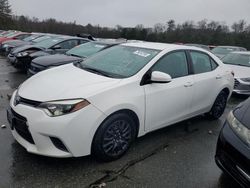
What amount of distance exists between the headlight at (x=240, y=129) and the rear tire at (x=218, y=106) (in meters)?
2.05

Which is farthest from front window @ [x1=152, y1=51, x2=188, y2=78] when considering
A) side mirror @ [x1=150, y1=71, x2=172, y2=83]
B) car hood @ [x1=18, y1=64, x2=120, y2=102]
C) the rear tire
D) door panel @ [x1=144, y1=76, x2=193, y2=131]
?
the rear tire

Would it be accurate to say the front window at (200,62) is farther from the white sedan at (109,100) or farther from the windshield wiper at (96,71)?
the windshield wiper at (96,71)

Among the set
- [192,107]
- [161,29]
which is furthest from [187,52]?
[161,29]

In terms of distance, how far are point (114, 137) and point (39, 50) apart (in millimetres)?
6485

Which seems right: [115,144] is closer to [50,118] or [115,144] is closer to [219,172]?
[50,118]

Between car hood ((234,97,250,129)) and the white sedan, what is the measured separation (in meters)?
0.97

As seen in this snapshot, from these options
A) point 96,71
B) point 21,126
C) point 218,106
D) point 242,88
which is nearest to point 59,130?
point 21,126

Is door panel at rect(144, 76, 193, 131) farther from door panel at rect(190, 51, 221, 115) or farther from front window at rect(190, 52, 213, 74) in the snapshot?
front window at rect(190, 52, 213, 74)

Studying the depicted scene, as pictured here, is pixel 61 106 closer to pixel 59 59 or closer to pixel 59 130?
pixel 59 130

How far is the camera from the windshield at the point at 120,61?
3.48 meters

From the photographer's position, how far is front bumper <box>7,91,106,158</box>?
267cm

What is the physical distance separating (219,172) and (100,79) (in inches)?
77.6

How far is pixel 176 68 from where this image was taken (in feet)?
12.9

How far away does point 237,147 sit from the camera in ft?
8.29
